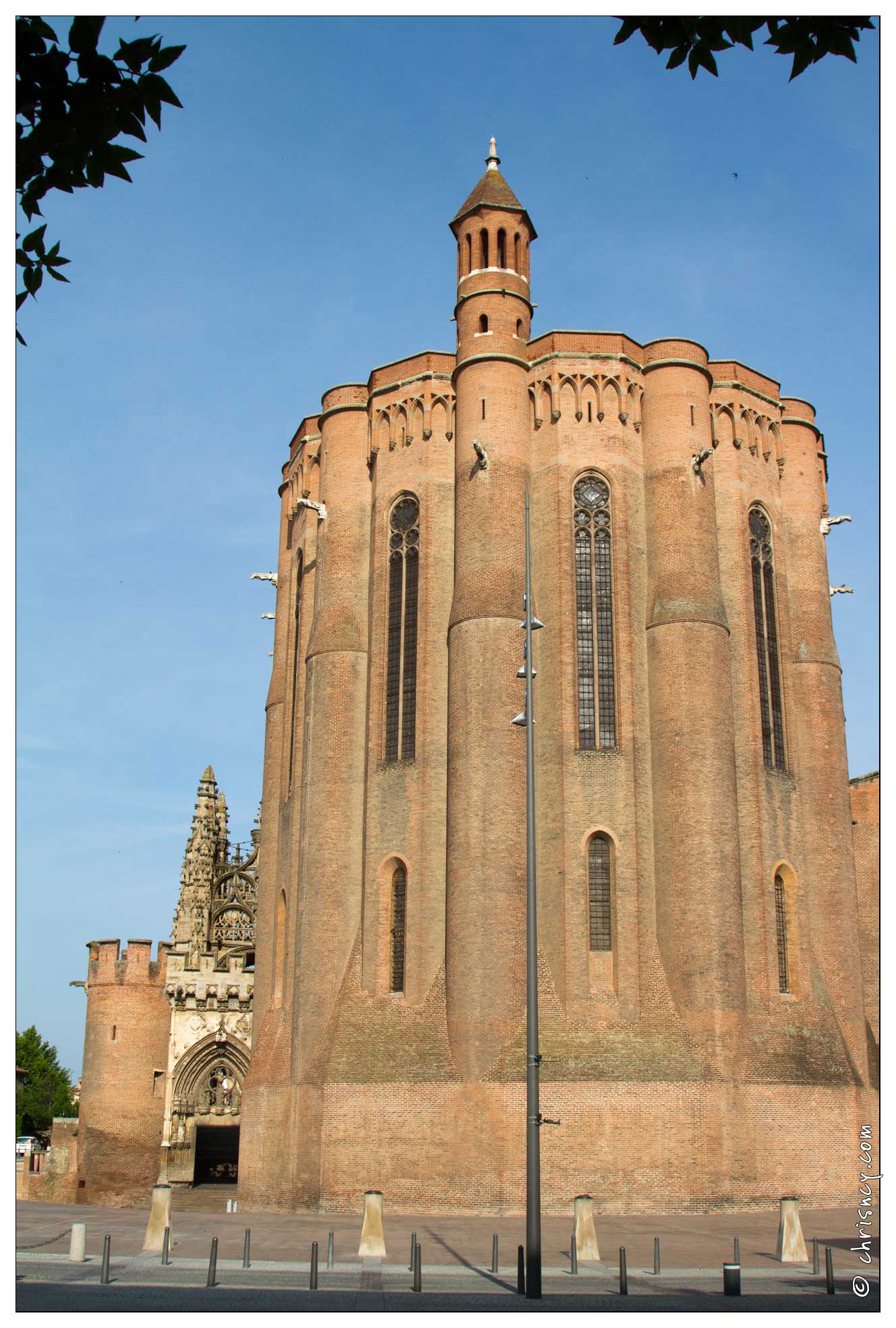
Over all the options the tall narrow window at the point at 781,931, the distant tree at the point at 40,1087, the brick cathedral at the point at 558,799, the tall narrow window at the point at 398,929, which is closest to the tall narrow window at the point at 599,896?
the brick cathedral at the point at 558,799

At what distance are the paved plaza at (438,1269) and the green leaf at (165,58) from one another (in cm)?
1072

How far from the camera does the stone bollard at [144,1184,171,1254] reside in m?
18.6

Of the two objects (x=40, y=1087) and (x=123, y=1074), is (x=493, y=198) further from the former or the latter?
(x=40, y=1087)

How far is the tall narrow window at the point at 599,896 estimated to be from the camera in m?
28.3

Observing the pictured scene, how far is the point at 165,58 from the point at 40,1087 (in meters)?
84.7

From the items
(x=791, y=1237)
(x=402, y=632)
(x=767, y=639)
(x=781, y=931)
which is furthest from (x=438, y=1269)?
(x=767, y=639)

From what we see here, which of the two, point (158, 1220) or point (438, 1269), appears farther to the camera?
point (158, 1220)

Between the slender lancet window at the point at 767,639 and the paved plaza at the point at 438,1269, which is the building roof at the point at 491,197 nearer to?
the slender lancet window at the point at 767,639

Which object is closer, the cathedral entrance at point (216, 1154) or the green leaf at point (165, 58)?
the green leaf at point (165, 58)

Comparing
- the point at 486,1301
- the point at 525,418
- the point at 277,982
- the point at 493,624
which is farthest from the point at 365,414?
the point at 486,1301

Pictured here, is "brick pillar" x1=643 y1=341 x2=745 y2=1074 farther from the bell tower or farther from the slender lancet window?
the bell tower

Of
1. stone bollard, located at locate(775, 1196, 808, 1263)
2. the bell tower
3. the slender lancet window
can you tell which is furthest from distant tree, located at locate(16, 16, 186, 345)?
the slender lancet window

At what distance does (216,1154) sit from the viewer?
4375cm

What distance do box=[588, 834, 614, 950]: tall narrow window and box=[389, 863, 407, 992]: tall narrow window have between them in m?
4.21
